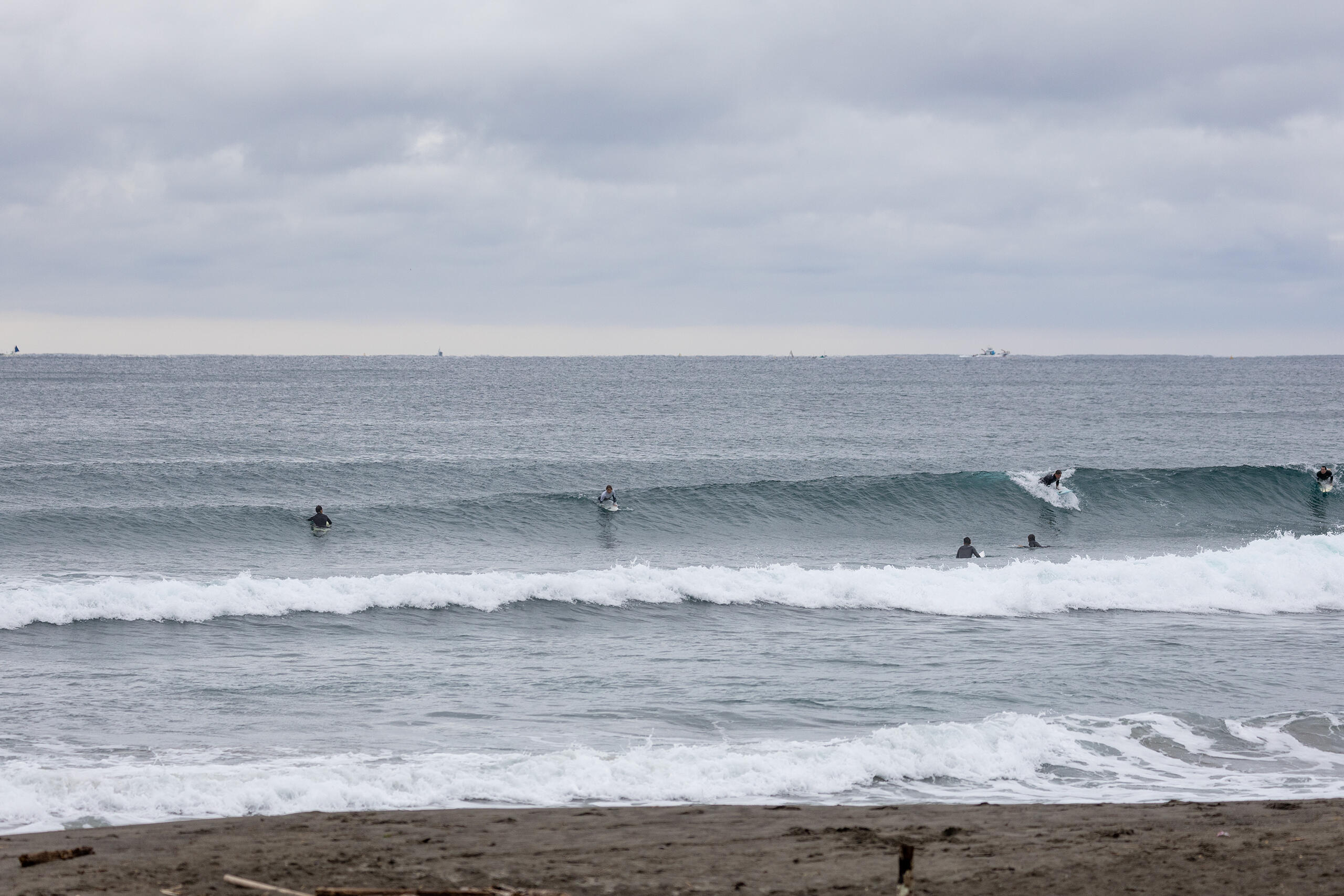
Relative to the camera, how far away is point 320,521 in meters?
28.3

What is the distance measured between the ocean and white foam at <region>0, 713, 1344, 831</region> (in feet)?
0.14

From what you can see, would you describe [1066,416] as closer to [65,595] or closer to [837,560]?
[837,560]

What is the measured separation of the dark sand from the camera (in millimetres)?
7301

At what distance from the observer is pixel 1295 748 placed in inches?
462

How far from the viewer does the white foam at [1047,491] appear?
34.0 m

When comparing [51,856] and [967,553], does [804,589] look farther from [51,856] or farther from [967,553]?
[51,856]

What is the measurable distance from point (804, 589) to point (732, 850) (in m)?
13.1

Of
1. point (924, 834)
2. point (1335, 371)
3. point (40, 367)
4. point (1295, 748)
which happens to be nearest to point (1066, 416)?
point (1295, 748)

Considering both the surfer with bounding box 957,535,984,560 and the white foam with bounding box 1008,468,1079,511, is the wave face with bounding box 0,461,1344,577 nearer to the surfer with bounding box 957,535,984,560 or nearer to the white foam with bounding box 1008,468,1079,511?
the white foam with bounding box 1008,468,1079,511

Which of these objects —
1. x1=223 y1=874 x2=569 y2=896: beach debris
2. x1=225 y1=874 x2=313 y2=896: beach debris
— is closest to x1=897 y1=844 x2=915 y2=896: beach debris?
x1=223 y1=874 x2=569 y2=896: beach debris

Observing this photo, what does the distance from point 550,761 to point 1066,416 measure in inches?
2435

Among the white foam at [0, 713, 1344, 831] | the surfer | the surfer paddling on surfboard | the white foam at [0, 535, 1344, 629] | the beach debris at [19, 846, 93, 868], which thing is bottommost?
the white foam at [0, 713, 1344, 831]

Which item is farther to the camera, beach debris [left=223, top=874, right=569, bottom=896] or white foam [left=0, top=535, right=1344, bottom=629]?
white foam [left=0, top=535, right=1344, bottom=629]

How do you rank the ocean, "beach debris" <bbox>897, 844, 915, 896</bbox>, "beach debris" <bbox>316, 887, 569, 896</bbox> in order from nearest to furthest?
"beach debris" <bbox>897, 844, 915, 896</bbox> → "beach debris" <bbox>316, 887, 569, 896</bbox> → the ocean
